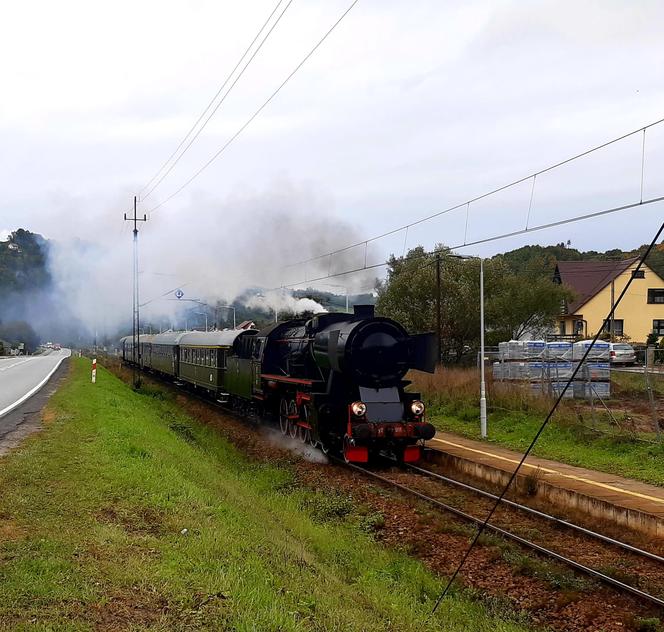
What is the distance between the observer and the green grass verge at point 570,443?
13.9 m

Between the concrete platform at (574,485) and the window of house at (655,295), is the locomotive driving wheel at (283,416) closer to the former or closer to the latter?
the concrete platform at (574,485)

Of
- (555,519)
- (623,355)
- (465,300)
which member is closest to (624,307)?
(623,355)

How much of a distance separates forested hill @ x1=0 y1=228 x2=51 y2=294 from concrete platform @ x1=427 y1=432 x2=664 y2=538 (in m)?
69.3

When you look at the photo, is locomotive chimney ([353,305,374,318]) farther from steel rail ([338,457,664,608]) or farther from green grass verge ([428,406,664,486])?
green grass verge ([428,406,664,486])

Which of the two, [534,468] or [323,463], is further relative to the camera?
A: [323,463]

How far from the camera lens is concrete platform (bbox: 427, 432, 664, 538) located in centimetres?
1047

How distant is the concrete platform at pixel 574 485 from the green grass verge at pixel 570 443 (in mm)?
500

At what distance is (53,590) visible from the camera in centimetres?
545

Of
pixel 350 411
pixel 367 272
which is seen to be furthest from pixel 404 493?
pixel 367 272

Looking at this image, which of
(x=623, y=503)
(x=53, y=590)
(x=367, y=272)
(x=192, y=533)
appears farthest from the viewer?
(x=367, y=272)

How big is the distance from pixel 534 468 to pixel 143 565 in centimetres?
974

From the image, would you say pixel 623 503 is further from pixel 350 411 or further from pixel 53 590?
pixel 53 590

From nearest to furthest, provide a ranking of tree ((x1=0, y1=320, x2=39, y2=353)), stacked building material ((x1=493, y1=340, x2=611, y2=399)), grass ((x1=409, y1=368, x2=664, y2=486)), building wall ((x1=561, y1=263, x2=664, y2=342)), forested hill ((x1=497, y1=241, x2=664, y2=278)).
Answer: grass ((x1=409, y1=368, x2=664, y2=486)) → stacked building material ((x1=493, y1=340, x2=611, y2=399)) → building wall ((x1=561, y1=263, x2=664, y2=342)) → forested hill ((x1=497, y1=241, x2=664, y2=278)) → tree ((x1=0, y1=320, x2=39, y2=353))

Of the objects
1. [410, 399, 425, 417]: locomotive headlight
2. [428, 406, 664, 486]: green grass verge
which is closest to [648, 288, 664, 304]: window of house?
[428, 406, 664, 486]: green grass verge
